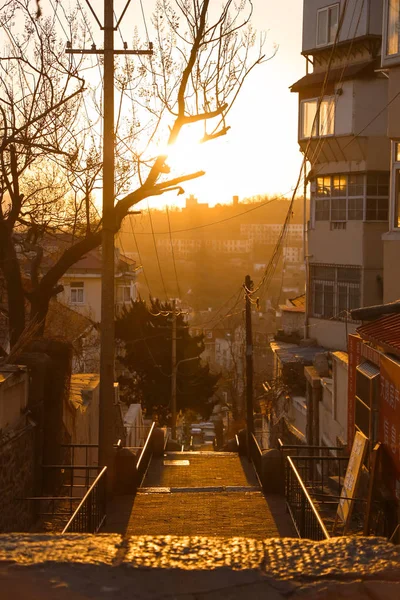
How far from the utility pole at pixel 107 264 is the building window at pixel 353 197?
13154 mm

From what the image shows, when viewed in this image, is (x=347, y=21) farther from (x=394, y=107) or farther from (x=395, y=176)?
(x=395, y=176)

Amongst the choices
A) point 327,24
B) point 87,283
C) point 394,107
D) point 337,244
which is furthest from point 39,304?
point 87,283

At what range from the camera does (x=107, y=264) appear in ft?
48.6

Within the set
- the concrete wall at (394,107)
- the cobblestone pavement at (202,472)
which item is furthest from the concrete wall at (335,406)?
the concrete wall at (394,107)

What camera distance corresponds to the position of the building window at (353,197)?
26219 mm

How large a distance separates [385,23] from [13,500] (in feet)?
36.3

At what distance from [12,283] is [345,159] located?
45.0 ft

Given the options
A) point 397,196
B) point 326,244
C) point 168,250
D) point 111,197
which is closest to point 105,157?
point 111,197

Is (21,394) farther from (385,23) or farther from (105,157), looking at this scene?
(385,23)

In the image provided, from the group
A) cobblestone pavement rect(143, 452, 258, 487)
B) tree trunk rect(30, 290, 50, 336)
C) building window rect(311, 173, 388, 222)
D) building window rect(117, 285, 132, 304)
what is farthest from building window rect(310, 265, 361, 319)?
building window rect(117, 285, 132, 304)

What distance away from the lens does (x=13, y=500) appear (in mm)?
11820

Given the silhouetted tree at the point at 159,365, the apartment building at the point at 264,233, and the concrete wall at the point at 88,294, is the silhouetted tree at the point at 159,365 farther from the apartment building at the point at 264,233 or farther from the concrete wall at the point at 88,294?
the apartment building at the point at 264,233

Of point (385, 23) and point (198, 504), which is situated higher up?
point (385, 23)

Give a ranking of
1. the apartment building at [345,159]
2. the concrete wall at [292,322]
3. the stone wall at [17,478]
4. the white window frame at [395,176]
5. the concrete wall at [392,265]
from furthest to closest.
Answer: the concrete wall at [292,322] < the apartment building at [345,159] < the concrete wall at [392,265] < the white window frame at [395,176] < the stone wall at [17,478]
